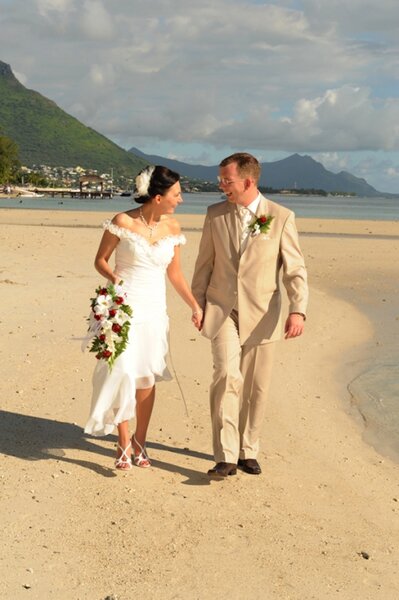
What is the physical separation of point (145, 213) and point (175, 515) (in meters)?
2.18

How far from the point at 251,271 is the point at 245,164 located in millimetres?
775

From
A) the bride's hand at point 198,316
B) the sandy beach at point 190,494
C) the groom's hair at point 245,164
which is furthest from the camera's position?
the bride's hand at point 198,316

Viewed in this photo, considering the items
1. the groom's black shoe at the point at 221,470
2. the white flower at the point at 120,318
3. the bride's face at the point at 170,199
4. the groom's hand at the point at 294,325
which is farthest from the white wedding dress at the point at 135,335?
the groom's hand at the point at 294,325

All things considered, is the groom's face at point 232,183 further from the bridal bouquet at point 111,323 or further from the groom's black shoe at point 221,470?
the groom's black shoe at point 221,470

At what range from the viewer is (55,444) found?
7.54 m

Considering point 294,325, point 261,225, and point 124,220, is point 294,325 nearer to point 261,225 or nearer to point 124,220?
point 261,225

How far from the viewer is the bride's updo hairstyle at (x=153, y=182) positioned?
6664 mm

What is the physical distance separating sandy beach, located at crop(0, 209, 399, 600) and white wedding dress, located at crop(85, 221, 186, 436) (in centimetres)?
50

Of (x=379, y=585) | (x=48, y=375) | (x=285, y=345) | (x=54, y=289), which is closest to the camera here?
(x=379, y=585)

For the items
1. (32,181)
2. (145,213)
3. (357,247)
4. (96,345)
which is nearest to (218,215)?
(145,213)

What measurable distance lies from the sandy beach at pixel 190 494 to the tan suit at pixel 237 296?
2.02 ft

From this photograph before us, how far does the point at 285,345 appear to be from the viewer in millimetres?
12727

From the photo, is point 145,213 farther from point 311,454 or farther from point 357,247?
point 357,247

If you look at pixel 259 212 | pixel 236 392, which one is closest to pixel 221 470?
pixel 236 392
